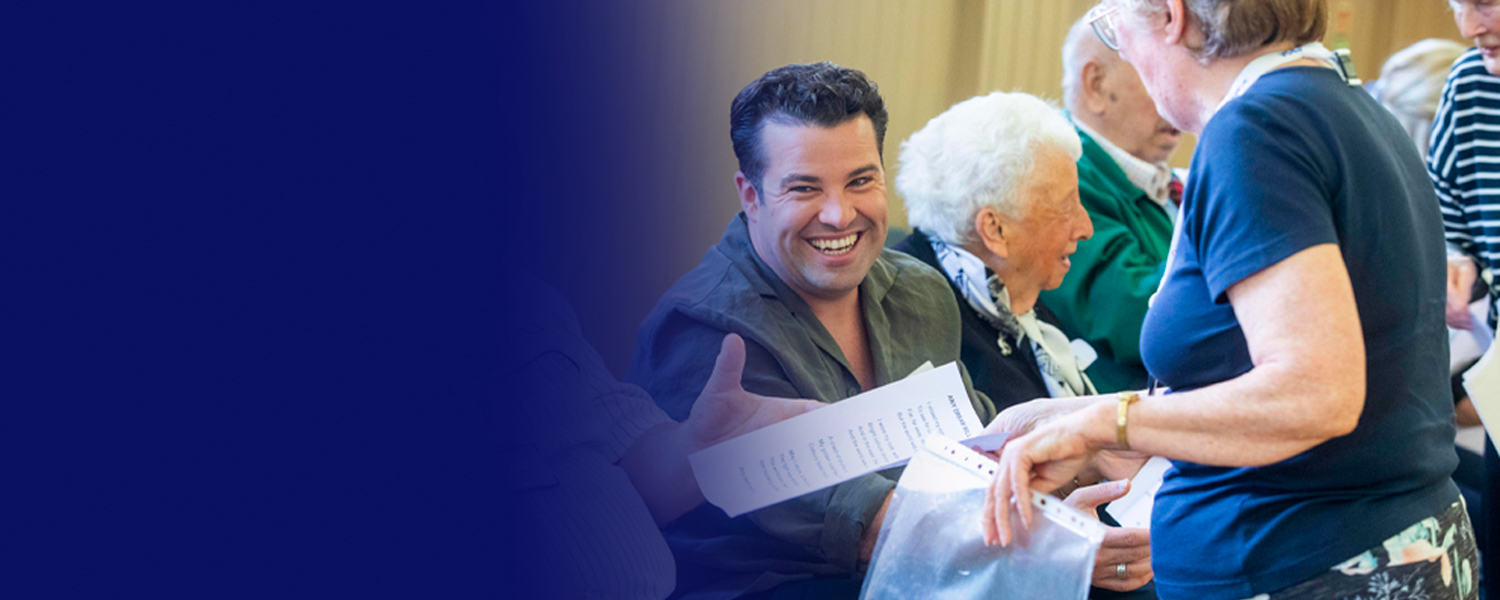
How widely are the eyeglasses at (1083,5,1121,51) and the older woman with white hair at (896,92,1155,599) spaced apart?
71cm

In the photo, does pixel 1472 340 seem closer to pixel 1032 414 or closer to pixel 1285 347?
pixel 1032 414

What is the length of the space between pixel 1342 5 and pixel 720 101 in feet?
11.9

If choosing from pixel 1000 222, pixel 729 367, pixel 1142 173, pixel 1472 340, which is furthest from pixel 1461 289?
pixel 729 367

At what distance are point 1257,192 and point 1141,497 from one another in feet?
2.76

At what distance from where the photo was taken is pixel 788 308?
1.57 metres

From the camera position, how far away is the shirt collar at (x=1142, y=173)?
8.25 feet

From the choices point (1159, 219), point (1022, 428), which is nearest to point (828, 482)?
point (1022, 428)

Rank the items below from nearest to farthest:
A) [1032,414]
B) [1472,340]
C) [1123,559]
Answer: [1032,414] → [1123,559] → [1472,340]

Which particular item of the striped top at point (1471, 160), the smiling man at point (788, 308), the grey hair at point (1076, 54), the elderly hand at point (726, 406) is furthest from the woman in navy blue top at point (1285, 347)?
the grey hair at point (1076, 54)

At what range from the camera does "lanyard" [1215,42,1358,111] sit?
3.34 feet

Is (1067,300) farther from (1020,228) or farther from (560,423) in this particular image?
(560,423)

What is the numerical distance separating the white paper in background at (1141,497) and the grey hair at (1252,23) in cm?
77

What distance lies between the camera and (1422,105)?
296cm

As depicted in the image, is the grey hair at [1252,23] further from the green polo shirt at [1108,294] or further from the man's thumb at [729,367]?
the green polo shirt at [1108,294]
